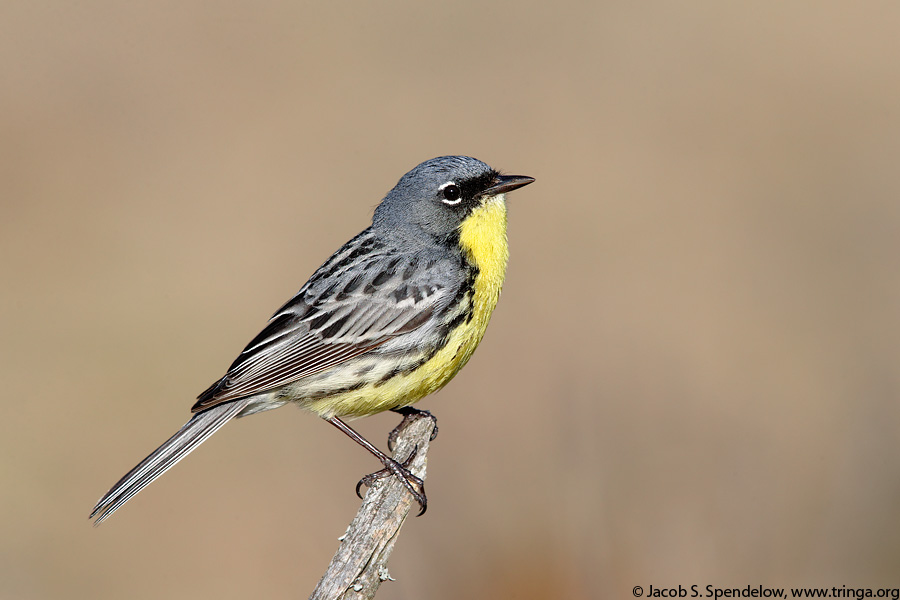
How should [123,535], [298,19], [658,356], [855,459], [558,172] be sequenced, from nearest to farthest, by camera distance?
[855,459], [123,535], [658,356], [558,172], [298,19]

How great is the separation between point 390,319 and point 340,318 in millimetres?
402

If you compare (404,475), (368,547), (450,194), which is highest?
(450,194)

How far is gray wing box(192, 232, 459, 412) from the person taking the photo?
6.92m

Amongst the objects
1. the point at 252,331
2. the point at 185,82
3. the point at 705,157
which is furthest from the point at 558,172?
the point at 185,82

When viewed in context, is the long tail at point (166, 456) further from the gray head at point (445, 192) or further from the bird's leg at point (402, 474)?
the gray head at point (445, 192)

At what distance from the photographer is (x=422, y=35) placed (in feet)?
60.6

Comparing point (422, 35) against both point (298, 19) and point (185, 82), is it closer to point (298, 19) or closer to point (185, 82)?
point (298, 19)

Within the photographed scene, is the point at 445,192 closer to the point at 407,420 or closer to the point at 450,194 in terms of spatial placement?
the point at 450,194

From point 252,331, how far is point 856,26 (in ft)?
41.3

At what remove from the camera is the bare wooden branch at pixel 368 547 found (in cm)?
512

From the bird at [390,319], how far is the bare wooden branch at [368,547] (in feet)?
2.06

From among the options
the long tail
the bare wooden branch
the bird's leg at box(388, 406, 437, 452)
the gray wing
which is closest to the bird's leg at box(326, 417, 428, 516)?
the bare wooden branch

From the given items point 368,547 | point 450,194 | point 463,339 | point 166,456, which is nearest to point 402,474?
point 463,339

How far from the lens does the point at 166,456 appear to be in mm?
6488
